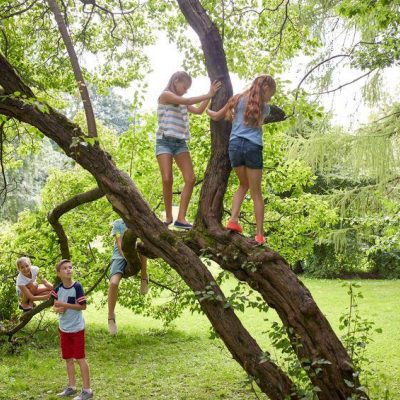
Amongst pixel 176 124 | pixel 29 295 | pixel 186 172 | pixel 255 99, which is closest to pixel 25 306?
pixel 29 295

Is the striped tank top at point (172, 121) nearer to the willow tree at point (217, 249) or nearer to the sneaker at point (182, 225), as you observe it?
the willow tree at point (217, 249)

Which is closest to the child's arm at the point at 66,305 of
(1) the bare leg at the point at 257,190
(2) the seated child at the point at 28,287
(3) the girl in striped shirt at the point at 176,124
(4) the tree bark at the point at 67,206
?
(4) the tree bark at the point at 67,206

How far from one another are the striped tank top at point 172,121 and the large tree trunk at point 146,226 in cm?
56

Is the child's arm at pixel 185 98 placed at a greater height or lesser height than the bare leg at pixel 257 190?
greater

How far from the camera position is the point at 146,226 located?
16.2 ft

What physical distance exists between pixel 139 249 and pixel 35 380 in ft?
13.8

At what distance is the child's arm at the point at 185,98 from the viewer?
16.4 ft

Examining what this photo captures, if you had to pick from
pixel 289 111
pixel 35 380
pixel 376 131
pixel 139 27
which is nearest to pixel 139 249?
pixel 289 111

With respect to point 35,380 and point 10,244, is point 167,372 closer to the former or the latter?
point 35,380

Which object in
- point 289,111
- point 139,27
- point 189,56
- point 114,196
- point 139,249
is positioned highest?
point 139,27

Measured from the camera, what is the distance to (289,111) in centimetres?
573

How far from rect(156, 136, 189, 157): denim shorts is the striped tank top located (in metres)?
0.07

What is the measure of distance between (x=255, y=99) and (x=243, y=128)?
27cm

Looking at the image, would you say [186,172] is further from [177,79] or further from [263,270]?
[263,270]
